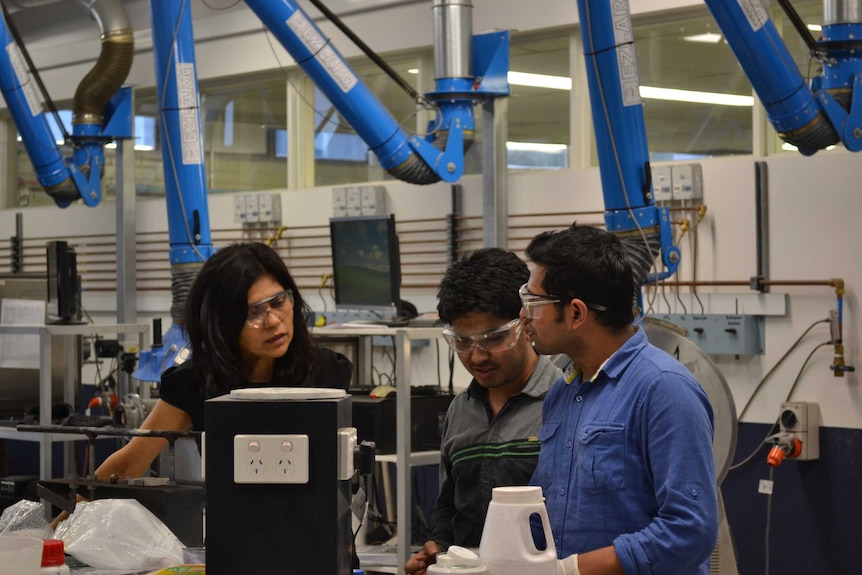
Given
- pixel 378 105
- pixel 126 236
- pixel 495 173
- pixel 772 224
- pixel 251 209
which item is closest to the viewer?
pixel 772 224

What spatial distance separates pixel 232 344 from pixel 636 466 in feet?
3.55

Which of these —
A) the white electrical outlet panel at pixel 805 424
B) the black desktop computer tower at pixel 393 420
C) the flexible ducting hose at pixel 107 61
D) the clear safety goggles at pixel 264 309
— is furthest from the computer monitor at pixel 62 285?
the white electrical outlet panel at pixel 805 424

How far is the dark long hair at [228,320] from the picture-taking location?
102 inches

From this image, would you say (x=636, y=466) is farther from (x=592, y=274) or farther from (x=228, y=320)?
(x=228, y=320)

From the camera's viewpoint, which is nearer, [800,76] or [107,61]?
[800,76]

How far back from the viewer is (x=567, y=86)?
570cm

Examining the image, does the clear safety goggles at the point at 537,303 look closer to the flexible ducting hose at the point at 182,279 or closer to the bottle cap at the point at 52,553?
the bottle cap at the point at 52,553

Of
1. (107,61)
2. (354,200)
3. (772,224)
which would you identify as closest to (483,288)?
(772,224)

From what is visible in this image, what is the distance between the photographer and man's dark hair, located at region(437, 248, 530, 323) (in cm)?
236

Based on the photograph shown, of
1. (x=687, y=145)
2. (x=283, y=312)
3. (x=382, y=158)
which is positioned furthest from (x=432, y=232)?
(x=283, y=312)

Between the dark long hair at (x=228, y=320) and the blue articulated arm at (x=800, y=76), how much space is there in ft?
6.83

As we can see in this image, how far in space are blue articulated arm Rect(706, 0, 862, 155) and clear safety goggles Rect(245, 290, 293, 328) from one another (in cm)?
210

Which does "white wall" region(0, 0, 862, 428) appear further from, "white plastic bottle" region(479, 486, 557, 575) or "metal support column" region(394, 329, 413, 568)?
"white plastic bottle" region(479, 486, 557, 575)

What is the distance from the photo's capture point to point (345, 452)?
163 cm
